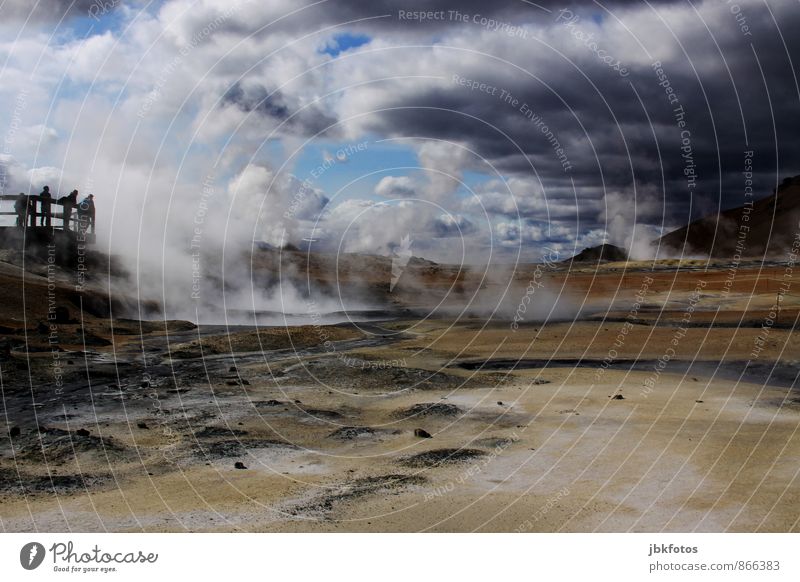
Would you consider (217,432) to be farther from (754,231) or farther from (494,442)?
(754,231)

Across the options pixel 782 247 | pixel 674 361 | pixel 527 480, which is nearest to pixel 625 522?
pixel 527 480

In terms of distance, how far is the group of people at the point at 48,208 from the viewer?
34.3 m

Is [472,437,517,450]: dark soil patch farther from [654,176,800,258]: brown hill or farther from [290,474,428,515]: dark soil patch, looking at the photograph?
[654,176,800,258]: brown hill

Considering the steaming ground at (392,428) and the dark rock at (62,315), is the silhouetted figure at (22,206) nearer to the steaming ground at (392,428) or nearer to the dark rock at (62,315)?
the steaming ground at (392,428)

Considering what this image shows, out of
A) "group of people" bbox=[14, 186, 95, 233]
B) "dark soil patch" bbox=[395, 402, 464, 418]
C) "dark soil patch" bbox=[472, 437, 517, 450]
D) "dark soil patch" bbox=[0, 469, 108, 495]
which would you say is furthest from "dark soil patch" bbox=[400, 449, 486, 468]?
"group of people" bbox=[14, 186, 95, 233]

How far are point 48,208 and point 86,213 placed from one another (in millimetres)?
1922

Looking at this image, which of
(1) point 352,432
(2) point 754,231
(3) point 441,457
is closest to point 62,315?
(1) point 352,432

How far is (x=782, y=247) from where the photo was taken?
91.9 metres

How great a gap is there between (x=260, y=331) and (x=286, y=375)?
25.0ft

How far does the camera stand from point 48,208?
35219 millimetres

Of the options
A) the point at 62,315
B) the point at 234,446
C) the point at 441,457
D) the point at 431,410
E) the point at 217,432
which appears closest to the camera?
the point at 441,457

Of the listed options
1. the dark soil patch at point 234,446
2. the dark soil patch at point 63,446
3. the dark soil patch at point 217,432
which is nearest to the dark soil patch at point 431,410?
the dark soil patch at point 234,446

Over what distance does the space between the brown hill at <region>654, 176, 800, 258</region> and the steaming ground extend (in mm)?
68068

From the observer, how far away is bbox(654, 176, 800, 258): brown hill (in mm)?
93000
